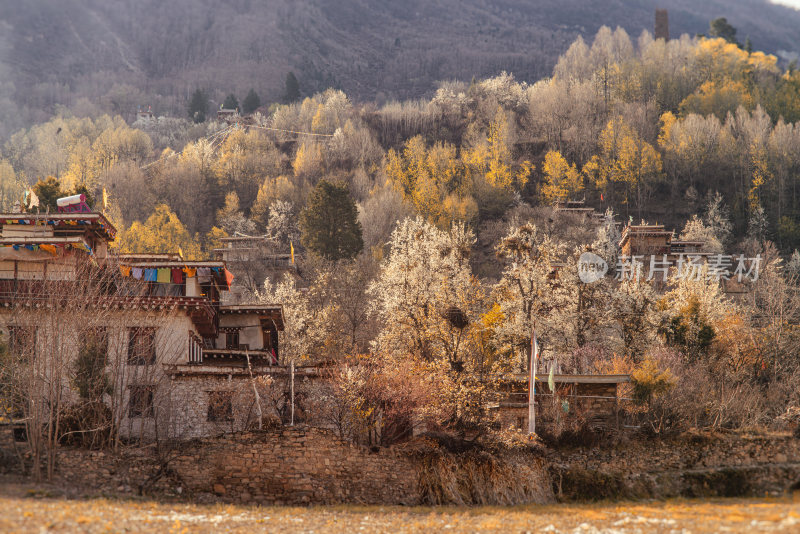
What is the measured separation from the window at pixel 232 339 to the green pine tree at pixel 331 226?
89.5 feet

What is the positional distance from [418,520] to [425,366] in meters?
11.8

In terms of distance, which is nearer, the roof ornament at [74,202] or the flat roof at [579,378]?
the flat roof at [579,378]

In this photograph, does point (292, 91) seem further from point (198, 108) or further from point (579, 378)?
point (579, 378)

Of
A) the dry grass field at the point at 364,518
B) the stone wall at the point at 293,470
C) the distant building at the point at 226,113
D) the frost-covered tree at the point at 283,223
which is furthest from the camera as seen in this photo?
the distant building at the point at 226,113

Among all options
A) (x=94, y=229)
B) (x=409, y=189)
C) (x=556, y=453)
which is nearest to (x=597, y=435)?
(x=556, y=453)

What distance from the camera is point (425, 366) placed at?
37250 millimetres

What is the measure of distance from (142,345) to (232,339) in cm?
846

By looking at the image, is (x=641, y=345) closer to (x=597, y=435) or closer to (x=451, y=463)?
(x=597, y=435)

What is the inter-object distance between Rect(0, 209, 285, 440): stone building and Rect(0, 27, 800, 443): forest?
5.91 metres

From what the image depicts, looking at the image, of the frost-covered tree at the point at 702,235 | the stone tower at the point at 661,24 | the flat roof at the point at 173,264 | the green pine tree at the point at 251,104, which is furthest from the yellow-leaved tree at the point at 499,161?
the stone tower at the point at 661,24

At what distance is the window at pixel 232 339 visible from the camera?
43.3 m

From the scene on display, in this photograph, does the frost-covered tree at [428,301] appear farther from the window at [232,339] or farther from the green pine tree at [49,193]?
the green pine tree at [49,193]


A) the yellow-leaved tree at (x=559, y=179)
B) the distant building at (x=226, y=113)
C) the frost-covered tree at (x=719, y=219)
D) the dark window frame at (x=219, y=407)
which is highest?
the distant building at (x=226, y=113)

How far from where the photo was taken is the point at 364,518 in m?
26.1
